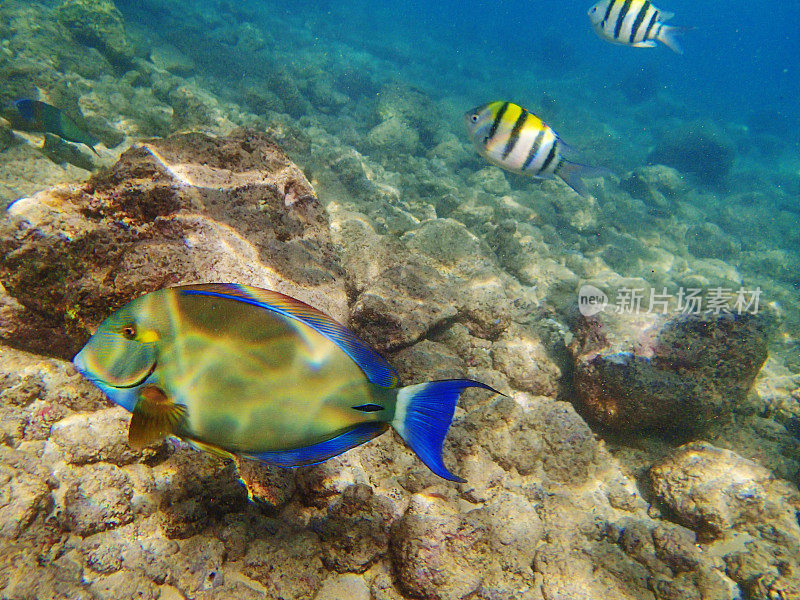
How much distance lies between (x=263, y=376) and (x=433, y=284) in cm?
245

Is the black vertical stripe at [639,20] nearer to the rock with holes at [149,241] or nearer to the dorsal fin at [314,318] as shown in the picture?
the rock with holes at [149,241]

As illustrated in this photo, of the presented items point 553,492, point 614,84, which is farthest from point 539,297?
point 614,84

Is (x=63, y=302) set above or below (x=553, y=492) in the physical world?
above

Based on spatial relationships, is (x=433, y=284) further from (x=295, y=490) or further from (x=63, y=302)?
(x=63, y=302)

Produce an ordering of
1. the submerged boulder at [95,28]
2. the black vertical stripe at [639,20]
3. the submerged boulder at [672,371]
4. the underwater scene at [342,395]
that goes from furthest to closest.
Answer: the submerged boulder at [95,28]
the black vertical stripe at [639,20]
the submerged boulder at [672,371]
the underwater scene at [342,395]

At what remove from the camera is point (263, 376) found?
3.63ft

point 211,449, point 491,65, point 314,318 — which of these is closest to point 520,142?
point 314,318

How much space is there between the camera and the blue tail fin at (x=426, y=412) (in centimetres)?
Answer: 113

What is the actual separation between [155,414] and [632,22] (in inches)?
221

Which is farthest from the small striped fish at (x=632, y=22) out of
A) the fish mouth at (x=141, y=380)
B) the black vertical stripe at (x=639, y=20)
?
the fish mouth at (x=141, y=380)

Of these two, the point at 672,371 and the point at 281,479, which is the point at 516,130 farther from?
the point at 281,479

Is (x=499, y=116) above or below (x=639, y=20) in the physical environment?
below

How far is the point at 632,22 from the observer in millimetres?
4133

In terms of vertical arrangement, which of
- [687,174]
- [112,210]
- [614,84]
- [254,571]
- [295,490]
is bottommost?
[254,571]
